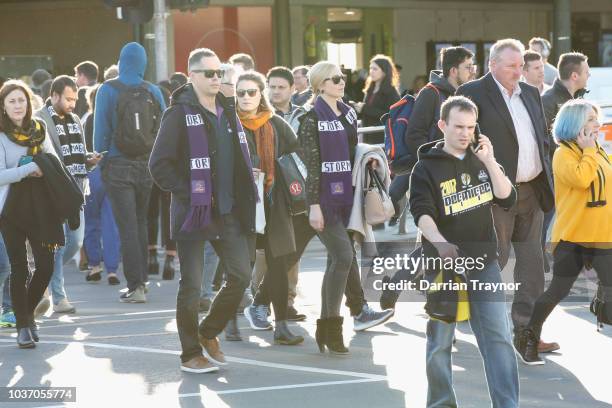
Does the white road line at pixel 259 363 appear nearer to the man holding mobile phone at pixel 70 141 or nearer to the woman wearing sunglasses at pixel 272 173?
the woman wearing sunglasses at pixel 272 173

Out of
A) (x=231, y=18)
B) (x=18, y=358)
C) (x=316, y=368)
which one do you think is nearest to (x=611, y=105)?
(x=316, y=368)

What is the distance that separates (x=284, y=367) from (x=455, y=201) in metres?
2.28

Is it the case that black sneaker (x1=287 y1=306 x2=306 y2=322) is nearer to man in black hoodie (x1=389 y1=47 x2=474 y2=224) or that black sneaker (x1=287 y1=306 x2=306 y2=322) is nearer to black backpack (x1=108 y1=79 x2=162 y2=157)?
man in black hoodie (x1=389 y1=47 x2=474 y2=224)

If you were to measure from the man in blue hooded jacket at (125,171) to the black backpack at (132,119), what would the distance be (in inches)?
1.4

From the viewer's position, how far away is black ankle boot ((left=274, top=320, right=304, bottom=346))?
29.9 ft

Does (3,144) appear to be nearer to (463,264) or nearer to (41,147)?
(41,147)

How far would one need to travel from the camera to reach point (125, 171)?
11.5 meters

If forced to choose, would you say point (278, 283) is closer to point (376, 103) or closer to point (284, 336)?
point (284, 336)

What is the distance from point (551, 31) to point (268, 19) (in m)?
7.30

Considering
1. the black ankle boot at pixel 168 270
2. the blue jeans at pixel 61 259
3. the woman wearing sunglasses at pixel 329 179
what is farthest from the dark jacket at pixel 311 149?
the black ankle boot at pixel 168 270

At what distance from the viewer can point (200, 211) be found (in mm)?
8039

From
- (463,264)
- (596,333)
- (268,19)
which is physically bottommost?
(596,333)

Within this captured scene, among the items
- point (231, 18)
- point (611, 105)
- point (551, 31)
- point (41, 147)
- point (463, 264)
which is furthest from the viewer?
point (551, 31)

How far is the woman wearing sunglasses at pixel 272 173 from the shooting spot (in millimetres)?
9039
